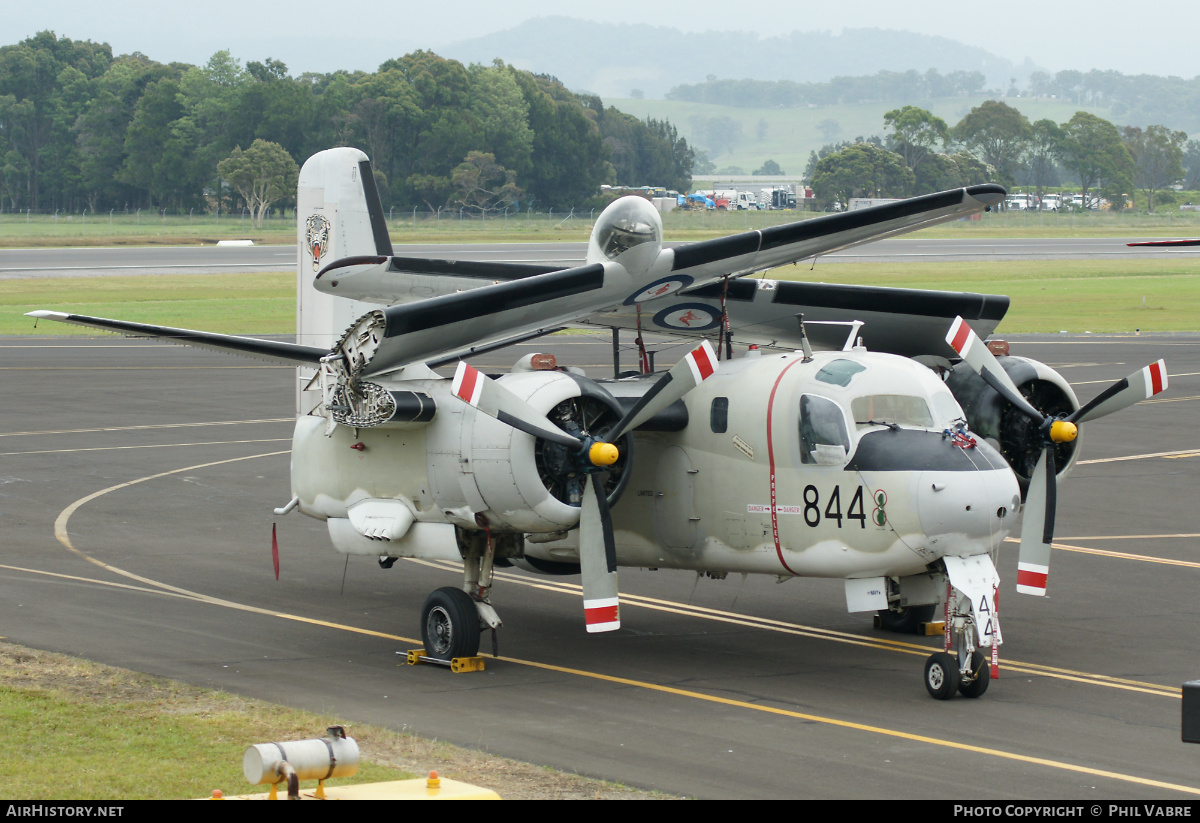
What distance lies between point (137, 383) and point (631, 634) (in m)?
33.1

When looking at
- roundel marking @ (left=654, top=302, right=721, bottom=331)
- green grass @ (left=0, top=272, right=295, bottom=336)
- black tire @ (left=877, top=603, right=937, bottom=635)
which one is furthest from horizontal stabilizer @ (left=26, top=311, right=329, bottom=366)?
green grass @ (left=0, top=272, right=295, bottom=336)

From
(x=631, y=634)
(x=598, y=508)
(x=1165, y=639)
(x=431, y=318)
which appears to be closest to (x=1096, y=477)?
(x=1165, y=639)

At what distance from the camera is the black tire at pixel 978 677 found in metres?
16.0

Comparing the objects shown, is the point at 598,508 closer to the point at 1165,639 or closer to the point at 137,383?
the point at 1165,639

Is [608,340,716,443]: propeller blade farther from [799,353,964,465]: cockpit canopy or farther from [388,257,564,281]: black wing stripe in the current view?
[388,257,564,281]: black wing stripe

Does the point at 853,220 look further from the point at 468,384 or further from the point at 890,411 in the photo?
the point at 468,384

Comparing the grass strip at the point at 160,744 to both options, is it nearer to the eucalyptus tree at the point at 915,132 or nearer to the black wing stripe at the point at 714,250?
the black wing stripe at the point at 714,250

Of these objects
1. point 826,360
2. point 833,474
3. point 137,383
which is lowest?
point 137,383

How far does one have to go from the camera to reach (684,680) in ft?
56.9

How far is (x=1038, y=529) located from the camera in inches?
693

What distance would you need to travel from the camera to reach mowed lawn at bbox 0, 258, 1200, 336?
220 feet

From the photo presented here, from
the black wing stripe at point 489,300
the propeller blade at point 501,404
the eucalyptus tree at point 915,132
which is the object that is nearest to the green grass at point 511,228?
the eucalyptus tree at point 915,132

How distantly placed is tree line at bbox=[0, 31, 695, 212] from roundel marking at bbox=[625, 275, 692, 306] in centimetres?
13254
